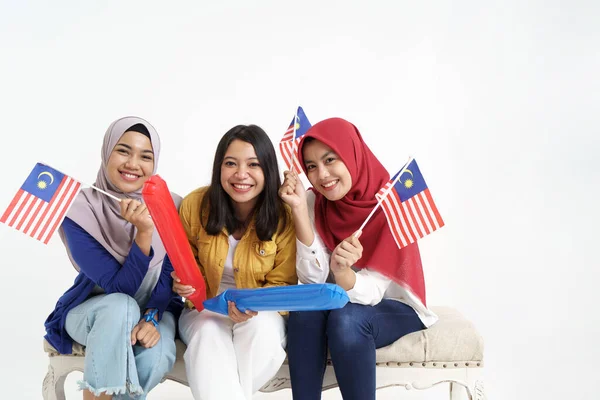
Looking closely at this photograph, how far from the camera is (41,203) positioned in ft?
9.89

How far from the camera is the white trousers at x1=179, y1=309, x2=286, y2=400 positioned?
2.94 meters

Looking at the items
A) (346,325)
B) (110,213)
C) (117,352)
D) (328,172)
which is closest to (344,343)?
(346,325)

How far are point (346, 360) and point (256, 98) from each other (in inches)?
88.6

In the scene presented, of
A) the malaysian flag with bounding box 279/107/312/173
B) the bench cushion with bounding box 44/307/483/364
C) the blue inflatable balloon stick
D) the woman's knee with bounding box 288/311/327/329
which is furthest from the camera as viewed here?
the malaysian flag with bounding box 279/107/312/173

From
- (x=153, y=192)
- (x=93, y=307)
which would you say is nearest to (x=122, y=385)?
(x=93, y=307)

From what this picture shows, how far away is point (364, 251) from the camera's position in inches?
129

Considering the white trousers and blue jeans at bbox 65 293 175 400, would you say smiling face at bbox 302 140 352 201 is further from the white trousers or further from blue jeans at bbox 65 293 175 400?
blue jeans at bbox 65 293 175 400

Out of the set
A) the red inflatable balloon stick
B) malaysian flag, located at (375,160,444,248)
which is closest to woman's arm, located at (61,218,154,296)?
the red inflatable balloon stick

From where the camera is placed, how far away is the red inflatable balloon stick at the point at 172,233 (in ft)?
→ 9.64

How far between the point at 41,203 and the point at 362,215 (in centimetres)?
126

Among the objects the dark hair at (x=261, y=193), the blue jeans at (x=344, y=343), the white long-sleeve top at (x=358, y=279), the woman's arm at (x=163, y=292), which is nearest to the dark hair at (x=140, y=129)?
the dark hair at (x=261, y=193)

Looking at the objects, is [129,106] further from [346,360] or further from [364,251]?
[346,360]

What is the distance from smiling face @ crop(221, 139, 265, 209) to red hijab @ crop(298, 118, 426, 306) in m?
0.23

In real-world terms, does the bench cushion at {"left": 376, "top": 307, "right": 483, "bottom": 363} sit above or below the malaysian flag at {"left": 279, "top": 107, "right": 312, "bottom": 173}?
below
